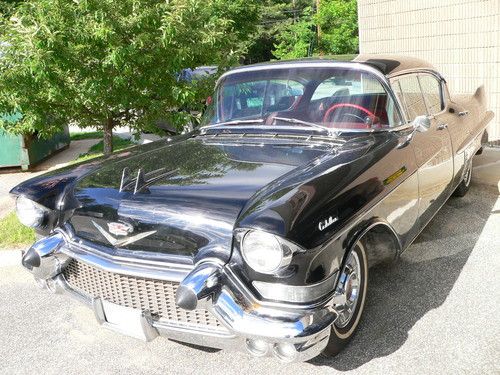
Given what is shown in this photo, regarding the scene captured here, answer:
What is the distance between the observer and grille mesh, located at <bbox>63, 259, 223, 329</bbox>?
2.51 m

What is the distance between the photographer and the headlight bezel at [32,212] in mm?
3180

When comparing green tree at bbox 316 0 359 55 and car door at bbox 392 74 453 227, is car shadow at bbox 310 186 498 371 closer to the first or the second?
car door at bbox 392 74 453 227

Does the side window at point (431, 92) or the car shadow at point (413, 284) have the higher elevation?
the side window at point (431, 92)

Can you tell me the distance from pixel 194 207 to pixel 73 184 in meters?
1.06

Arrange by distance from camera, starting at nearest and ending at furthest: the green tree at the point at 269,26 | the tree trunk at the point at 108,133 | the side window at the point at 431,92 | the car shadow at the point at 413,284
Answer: the car shadow at the point at 413,284 → the side window at the point at 431,92 → the tree trunk at the point at 108,133 → the green tree at the point at 269,26

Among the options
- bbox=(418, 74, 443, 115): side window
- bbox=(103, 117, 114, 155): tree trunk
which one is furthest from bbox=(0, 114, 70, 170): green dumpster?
bbox=(418, 74, 443, 115): side window

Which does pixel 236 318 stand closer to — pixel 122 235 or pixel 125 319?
pixel 125 319

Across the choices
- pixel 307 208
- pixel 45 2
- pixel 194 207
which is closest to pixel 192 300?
pixel 194 207

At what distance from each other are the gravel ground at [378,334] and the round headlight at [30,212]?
727mm

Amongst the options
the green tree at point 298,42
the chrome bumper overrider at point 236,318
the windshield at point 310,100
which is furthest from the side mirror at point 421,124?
the green tree at point 298,42

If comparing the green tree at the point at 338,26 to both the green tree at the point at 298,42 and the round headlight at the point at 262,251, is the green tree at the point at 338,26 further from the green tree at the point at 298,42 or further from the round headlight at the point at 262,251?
the round headlight at the point at 262,251

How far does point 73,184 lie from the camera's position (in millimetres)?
3205

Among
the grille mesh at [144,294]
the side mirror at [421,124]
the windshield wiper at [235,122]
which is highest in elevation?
the windshield wiper at [235,122]

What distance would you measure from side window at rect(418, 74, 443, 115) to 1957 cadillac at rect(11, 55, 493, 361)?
77 mm
